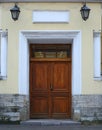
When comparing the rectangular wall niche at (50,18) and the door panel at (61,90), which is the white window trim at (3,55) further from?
the door panel at (61,90)

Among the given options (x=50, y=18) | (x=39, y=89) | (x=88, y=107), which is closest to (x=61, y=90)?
(x=39, y=89)

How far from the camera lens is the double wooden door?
16.3 m

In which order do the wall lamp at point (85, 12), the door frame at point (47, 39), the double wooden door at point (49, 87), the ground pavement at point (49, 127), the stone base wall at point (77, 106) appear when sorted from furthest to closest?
the double wooden door at point (49, 87) < the door frame at point (47, 39) < the stone base wall at point (77, 106) < the wall lamp at point (85, 12) < the ground pavement at point (49, 127)

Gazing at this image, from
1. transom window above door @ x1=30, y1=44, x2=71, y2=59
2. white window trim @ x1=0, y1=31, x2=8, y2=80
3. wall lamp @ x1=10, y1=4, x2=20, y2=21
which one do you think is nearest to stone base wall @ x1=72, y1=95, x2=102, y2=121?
transom window above door @ x1=30, y1=44, x2=71, y2=59

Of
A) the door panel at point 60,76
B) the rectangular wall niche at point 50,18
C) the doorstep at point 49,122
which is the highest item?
the rectangular wall niche at point 50,18

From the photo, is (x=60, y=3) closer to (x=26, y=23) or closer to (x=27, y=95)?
(x=26, y=23)

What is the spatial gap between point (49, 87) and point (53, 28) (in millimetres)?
2186

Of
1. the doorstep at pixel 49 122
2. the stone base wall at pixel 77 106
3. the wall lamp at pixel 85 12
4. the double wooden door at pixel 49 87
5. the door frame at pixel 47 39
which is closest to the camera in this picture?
the wall lamp at pixel 85 12

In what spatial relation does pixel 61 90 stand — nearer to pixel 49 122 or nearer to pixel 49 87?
pixel 49 87

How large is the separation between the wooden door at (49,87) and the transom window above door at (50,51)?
0.15 metres

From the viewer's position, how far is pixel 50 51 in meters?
16.3

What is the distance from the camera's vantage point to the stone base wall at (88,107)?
15406 millimetres

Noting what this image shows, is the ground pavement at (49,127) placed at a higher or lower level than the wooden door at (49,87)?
lower

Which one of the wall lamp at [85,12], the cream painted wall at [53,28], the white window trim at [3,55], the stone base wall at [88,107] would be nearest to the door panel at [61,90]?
the stone base wall at [88,107]
